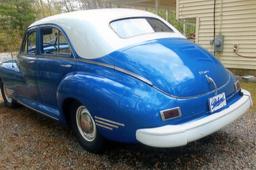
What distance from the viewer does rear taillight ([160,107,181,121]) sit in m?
2.75

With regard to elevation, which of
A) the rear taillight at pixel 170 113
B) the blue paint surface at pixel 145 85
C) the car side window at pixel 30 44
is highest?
the car side window at pixel 30 44

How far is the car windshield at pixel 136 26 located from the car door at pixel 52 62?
26.6 inches

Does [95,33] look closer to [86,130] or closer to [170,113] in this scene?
[86,130]

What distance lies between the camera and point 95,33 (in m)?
3.48

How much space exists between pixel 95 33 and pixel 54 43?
0.91 m

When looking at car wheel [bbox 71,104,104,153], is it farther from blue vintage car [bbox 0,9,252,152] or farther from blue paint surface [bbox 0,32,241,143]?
blue paint surface [bbox 0,32,241,143]

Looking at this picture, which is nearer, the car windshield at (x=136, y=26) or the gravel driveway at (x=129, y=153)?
the gravel driveway at (x=129, y=153)

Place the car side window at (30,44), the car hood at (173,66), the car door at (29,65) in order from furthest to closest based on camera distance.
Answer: the car side window at (30,44)
the car door at (29,65)
the car hood at (173,66)

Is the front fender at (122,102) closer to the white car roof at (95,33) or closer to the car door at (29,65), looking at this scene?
the white car roof at (95,33)

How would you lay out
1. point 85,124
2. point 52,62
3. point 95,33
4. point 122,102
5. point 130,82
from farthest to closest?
point 52,62, point 85,124, point 95,33, point 130,82, point 122,102

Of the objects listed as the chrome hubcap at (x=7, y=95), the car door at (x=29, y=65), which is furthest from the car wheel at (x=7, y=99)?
the car door at (x=29, y=65)

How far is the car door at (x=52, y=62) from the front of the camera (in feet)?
12.4

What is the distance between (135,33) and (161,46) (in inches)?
16.8

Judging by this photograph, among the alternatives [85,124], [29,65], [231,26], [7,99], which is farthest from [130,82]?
[231,26]
